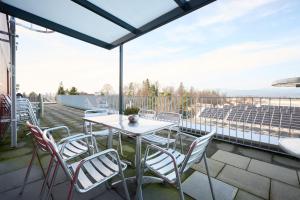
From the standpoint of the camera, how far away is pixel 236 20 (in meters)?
7.80

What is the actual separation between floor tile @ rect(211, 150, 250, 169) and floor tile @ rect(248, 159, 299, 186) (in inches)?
3.9

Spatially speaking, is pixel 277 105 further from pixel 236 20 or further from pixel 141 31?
pixel 236 20

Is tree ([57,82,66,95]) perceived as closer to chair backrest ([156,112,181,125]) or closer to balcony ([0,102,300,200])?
balcony ([0,102,300,200])

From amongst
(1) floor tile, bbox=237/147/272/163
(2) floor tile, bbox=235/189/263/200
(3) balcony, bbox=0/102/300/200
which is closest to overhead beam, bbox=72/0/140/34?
(3) balcony, bbox=0/102/300/200

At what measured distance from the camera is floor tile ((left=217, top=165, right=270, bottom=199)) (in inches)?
71.0

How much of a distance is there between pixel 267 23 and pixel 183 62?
1201 centimetres

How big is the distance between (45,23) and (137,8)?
1788 millimetres

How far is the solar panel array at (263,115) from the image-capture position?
9.71ft

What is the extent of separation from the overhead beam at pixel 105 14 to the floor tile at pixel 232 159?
3.00 metres

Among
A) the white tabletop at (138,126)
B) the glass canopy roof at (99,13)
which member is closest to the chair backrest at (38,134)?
the white tabletop at (138,126)

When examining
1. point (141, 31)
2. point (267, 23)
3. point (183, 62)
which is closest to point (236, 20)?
point (267, 23)

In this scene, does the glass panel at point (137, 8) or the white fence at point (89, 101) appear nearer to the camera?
the glass panel at point (137, 8)

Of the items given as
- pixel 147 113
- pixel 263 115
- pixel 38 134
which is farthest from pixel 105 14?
pixel 263 115

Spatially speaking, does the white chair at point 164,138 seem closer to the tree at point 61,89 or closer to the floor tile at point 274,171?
the floor tile at point 274,171
